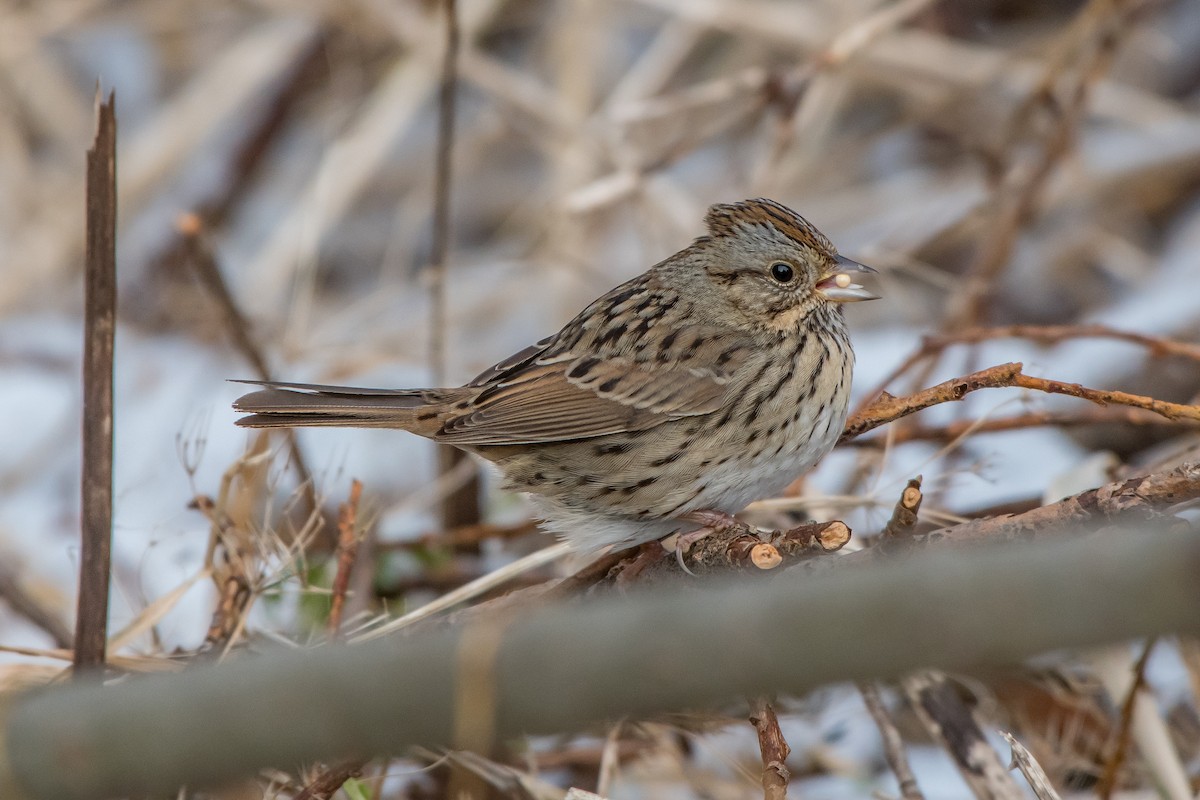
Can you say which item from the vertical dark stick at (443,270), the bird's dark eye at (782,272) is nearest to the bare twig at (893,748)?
the bird's dark eye at (782,272)

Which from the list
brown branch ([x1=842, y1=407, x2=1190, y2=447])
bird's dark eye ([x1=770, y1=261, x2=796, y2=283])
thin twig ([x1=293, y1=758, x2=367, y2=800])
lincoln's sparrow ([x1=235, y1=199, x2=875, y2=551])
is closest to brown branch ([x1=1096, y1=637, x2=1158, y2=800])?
brown branch ([x1=842, y1=407, x2=1190, y2=447])

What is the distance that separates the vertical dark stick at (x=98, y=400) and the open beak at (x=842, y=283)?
4.70ft

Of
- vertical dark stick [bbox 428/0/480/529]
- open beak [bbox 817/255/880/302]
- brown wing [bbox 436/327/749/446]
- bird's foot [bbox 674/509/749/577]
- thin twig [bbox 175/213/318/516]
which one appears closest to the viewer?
bird's foot [bbox 674/509/749/577]

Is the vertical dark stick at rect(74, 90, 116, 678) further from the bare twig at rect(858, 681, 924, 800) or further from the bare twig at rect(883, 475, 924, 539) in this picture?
the bare twig at rect(858, 681, 924, 800)

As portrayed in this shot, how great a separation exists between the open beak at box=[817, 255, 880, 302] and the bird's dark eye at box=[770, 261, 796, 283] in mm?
63

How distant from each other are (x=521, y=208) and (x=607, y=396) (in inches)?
123

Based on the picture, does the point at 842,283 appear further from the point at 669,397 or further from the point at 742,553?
the point at 742,553

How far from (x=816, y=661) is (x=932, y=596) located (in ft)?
0.36

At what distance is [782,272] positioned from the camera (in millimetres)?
2846

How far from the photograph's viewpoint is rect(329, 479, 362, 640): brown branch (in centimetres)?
248

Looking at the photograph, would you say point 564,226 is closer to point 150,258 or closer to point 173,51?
point 150,258

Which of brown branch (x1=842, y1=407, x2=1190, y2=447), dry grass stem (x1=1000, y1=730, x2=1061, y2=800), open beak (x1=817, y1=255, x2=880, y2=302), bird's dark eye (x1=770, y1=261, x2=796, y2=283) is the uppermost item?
bird's dark eye (x1=770, y1=261, x2=796, y2=283)

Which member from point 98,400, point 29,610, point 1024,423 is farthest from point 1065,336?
point 29,610

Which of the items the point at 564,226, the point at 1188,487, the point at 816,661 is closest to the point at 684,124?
the point at 564,226
